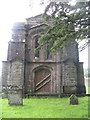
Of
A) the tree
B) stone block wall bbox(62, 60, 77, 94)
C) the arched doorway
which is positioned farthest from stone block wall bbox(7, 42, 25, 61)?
the tree

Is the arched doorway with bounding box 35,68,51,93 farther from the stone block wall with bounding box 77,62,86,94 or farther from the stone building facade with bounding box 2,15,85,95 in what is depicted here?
the stone block wall with bounding box 77,62,86,94

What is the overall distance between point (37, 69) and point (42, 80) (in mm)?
1278

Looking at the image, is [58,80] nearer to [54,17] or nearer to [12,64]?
[12,64]

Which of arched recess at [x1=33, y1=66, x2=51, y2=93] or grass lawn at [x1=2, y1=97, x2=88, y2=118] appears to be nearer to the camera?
grass lawn at [x1=2, y1=97, x2=88, y2=118]

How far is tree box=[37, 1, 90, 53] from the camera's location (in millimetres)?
7043

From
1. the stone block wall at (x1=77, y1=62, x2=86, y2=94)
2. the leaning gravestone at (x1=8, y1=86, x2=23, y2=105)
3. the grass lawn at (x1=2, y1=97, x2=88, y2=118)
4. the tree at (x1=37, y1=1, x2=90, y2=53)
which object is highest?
the tree at (x1=37, y1=1, x2=90, y2=53)

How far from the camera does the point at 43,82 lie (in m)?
16.8

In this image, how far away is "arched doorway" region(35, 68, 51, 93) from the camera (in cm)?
1669

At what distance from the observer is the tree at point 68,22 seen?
7043 millimetres

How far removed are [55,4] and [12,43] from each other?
10210mm

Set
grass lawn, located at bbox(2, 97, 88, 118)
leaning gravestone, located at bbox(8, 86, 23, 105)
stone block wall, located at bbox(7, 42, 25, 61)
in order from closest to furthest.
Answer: grass lawn, located at bbox(2, 97, 88, 118)
leaning gravestone, located at bbox(8, 86, 23, 105)
stone block wall, located at bbox(7, 42, 25, 61)

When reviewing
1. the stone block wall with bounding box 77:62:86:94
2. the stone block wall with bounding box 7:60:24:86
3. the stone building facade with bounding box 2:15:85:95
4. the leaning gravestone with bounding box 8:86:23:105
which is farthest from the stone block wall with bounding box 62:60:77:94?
the leaning gravestone with bounding box 8:86:23:105

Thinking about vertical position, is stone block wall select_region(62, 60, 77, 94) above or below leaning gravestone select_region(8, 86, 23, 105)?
above

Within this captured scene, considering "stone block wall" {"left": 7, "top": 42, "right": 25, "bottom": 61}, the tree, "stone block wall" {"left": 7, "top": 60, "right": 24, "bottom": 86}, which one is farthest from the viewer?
"stone block wall" {"left": 7, "top": 42, "right": 25, "bottom": 61}
